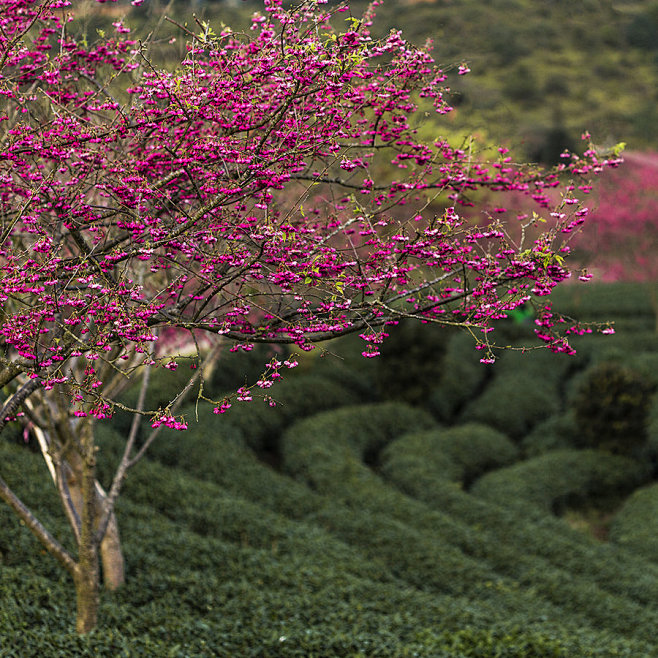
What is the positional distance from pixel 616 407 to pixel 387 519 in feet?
22.6

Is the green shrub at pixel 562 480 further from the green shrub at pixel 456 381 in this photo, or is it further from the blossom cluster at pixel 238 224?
the blossom cluster at pixel 238 224

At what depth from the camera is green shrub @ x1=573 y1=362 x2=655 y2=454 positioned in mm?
15938

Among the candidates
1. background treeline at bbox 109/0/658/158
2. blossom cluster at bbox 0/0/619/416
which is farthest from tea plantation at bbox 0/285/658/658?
background treeline at bbox 109/0/658/158

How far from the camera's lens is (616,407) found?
15930 millimetres

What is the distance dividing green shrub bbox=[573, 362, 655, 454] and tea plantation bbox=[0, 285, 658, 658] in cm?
4

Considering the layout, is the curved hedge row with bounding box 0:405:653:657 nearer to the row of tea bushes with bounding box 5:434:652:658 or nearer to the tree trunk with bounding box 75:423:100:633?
the row of tea bushes with bounding box 5:434:652:658

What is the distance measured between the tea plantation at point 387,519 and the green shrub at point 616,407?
42 millimetres

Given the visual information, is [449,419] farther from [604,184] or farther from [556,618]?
[604,184]

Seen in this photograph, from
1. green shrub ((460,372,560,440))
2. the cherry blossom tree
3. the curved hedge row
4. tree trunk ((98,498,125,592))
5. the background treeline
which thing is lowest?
green shrub ((460,372,560,440))

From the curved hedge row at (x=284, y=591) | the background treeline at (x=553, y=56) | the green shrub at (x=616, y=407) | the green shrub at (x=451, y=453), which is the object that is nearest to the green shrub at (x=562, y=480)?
the green shrub at (x=616, y=407)

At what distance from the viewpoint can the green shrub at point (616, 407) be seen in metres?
15.9

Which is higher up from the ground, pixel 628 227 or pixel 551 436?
pixel 628 227

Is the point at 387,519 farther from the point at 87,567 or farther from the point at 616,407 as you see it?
the point at 616,407

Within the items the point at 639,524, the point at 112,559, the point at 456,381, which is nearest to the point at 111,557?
the point at 112,559
